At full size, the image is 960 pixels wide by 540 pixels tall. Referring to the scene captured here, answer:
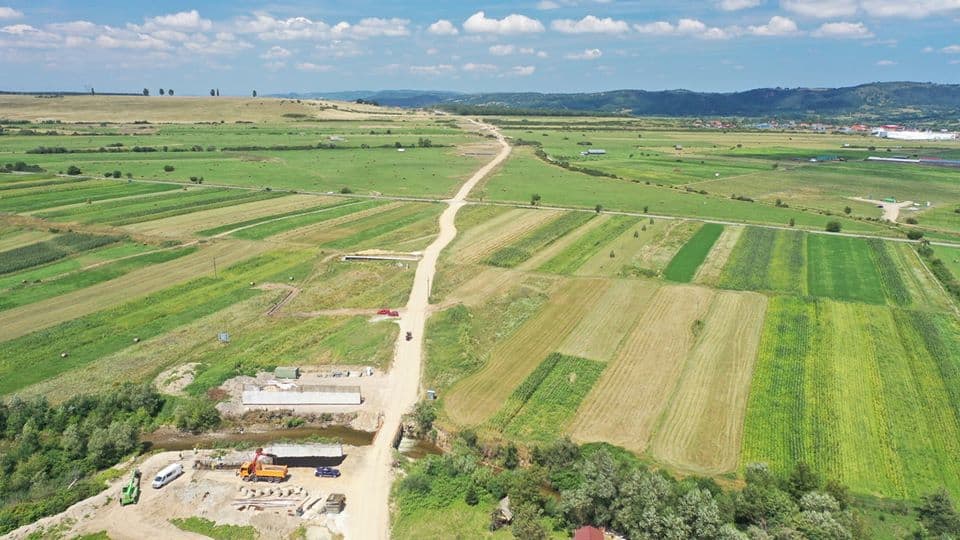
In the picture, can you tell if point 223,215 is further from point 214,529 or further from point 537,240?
point 214,529

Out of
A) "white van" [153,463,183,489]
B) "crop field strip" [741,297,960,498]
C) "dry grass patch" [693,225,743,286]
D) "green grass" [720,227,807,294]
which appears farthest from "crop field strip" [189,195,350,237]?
"crop field strip" [741,297,960,498]

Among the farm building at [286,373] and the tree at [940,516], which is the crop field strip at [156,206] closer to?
the farm building at [286,373]

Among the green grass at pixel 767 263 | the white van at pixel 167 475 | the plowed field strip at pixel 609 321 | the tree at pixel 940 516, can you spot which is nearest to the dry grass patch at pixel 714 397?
the plowed field strip at pixel 609 321

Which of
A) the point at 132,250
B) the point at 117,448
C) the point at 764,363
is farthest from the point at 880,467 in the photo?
the point at 132,250

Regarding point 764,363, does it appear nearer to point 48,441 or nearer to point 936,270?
point 936,270

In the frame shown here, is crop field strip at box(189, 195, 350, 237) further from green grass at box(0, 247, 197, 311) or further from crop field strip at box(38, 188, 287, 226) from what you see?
green grass at box(0, 247, 197, 311)

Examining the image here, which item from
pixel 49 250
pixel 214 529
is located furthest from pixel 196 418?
pixel 49 250
